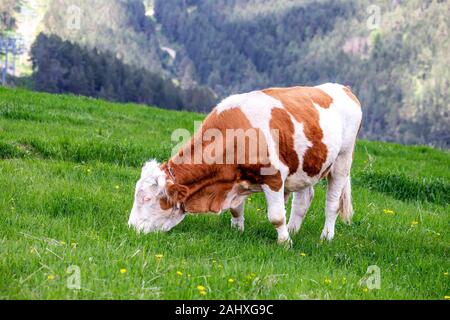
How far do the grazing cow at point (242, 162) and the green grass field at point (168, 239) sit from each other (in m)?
0.47

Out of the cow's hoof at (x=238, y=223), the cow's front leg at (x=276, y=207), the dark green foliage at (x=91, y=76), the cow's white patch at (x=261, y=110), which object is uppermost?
the cow's white patch at (x=261, y=110)

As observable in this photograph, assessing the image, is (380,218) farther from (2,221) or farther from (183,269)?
(2,221)

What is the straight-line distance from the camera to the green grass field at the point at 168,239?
682cm

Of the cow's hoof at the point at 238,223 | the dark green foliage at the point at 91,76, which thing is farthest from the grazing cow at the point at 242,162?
the dark green foliage at the point at 91,76

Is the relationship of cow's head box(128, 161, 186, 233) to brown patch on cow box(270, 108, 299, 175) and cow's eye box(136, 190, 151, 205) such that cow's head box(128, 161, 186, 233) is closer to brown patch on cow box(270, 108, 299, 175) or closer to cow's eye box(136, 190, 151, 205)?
cow's eye box(136, 190, 151, 205)

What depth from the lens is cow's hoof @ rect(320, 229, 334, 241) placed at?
1004cm

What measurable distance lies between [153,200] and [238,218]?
1.55 metres

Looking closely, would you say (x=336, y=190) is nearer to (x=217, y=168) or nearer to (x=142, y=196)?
(x=217, y=168)

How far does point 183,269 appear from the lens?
7.32 m

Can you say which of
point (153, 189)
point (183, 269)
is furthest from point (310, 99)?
point (183, 269)

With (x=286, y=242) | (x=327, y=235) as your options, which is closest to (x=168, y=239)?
(x=286, y=242)

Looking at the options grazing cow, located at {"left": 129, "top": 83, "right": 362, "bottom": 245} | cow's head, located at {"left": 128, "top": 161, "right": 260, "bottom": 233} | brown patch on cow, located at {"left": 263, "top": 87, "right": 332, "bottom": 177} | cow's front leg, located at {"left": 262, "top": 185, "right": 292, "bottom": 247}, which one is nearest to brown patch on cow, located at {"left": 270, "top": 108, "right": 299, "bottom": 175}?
grazing cow, located at {"left": 129, "top": 83, "right": 362, "bottom": 245}

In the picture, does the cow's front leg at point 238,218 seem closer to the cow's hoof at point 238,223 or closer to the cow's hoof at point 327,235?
the cow's hoof at point 238,223
